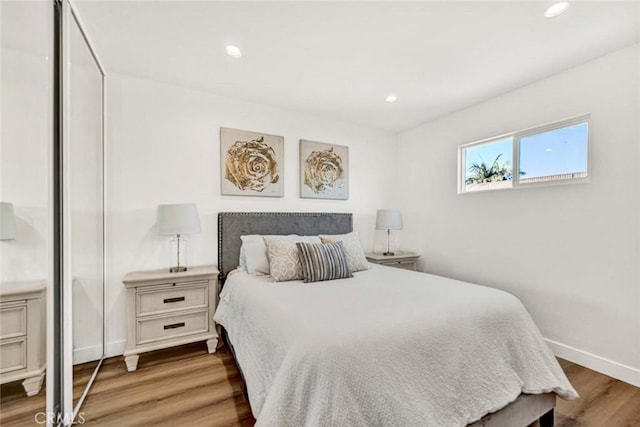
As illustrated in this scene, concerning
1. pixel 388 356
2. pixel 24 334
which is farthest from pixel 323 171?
pixel 24 334

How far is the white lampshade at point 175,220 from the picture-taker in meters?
2.45

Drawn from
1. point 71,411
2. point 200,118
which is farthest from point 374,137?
point 71,411

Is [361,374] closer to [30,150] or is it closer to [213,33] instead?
[30,150]

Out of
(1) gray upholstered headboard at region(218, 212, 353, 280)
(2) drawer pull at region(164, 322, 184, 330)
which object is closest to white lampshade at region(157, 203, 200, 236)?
(1) gray upholstered headboard at region(218, 212, 353, 280)

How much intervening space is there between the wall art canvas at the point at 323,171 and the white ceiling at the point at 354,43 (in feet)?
2.46

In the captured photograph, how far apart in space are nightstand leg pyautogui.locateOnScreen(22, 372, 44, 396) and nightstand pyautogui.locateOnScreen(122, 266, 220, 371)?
89 centimetres

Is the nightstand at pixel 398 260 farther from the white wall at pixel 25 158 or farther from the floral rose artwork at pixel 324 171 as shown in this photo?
the white wall at pixel 25 158

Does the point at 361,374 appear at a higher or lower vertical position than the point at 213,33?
lower

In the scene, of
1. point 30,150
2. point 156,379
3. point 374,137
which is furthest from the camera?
point 374,137

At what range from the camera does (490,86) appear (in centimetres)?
277

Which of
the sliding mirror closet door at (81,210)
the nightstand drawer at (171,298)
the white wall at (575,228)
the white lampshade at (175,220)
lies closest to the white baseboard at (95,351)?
the sliding mirror closet door at (81,210)

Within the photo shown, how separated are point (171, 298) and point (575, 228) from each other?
3.51m

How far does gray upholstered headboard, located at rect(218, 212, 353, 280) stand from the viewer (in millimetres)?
2912

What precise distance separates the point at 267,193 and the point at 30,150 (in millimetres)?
2059
